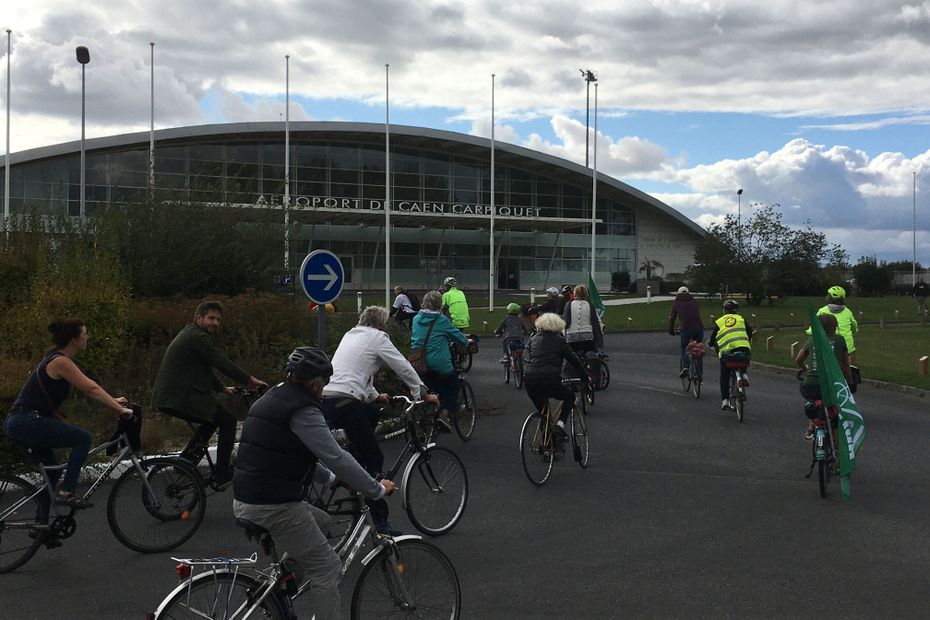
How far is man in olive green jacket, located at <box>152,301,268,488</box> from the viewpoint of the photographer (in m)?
7.40

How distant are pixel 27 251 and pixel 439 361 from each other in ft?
29.6

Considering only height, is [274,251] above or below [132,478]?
above

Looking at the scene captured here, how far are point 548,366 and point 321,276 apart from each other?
13.5 ft

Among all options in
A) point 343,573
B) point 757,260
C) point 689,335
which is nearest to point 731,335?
point 689,335

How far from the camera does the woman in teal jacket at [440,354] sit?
429 inches

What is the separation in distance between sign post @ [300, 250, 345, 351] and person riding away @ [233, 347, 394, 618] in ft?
25.1

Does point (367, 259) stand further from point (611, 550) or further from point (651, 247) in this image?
point (611, 550)

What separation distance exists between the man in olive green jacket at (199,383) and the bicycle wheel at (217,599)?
3.31 metres

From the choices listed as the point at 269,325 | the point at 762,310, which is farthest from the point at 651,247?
the point at 269,325

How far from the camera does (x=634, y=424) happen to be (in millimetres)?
13055

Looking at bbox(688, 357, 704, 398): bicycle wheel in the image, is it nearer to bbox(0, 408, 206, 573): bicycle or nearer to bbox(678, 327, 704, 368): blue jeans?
→ bbox(678, 327, 704, 368): blue jeans

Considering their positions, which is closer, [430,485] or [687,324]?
[430,485]

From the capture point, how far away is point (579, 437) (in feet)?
33.0

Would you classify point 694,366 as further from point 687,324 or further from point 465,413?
point 465,413
